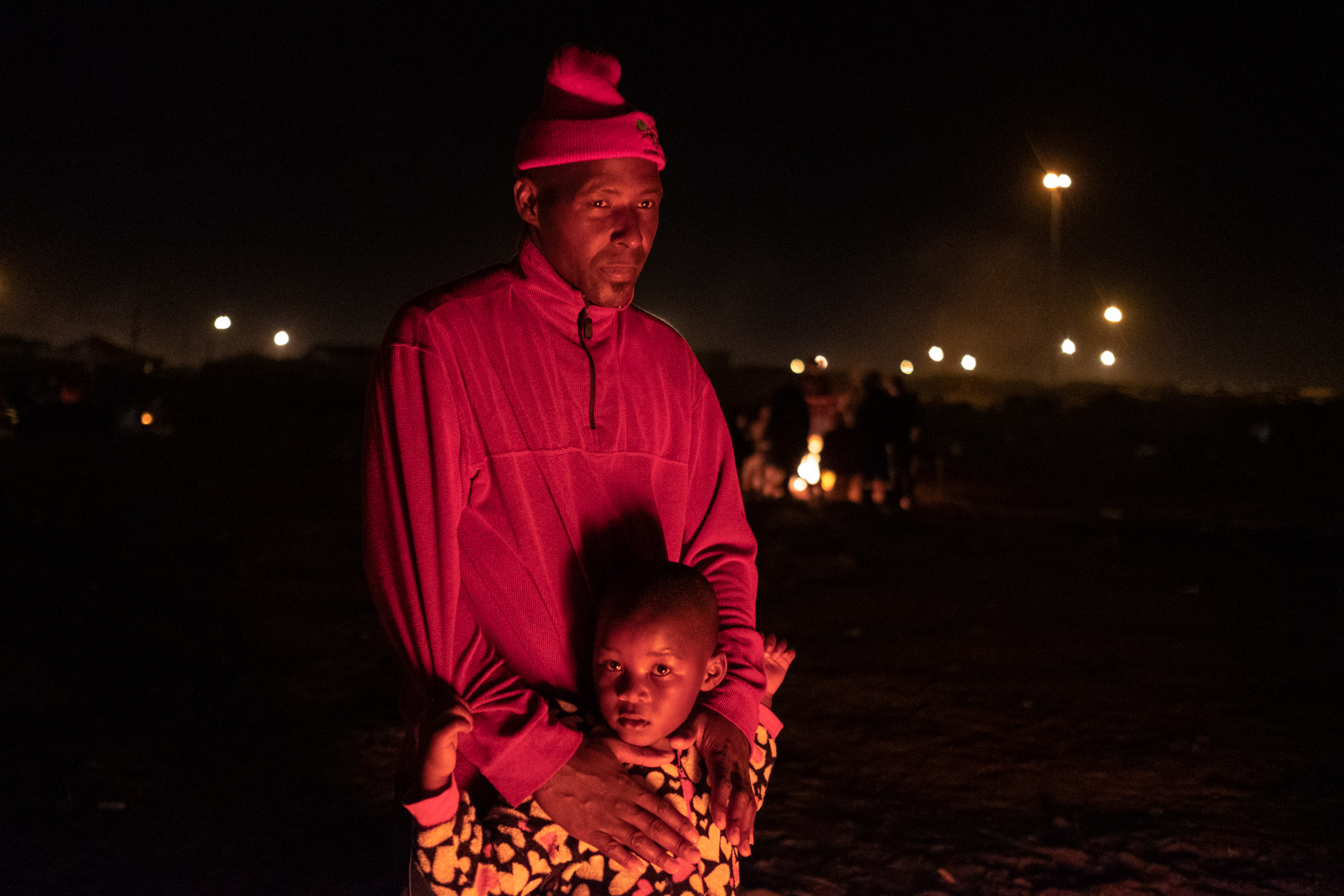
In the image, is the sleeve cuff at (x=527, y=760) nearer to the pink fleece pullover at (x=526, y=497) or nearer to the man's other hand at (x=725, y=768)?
the pink fleece pullover at (x=526, y=497)

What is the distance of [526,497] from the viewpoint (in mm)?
1881

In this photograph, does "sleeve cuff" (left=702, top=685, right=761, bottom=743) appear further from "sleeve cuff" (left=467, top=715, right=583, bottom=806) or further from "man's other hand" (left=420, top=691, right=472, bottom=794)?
"man's other hand" (left=420, top=691, right=472, bottom=794)

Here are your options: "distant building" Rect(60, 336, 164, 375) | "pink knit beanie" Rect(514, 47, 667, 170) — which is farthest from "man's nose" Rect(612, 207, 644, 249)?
"distant building" Rect(60, 336, 164, 375)

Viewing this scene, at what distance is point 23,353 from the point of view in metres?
52.6

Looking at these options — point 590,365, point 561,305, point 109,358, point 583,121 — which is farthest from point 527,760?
point 109,358

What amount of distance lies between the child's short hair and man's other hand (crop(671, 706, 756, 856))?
16cm

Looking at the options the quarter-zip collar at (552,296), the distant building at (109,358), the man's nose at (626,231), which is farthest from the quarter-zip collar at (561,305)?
the distant building at (109,358)

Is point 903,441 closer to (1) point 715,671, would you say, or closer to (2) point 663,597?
(1) point 715,671

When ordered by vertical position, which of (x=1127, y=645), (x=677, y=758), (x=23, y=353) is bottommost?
(x=1127, y=645)

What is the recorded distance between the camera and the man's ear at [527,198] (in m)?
1.97

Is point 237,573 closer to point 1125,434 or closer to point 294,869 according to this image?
point 294,869

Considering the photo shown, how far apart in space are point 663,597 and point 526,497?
32 cm

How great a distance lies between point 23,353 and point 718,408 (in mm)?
61162

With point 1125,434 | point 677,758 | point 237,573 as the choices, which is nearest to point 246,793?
point 677,758
